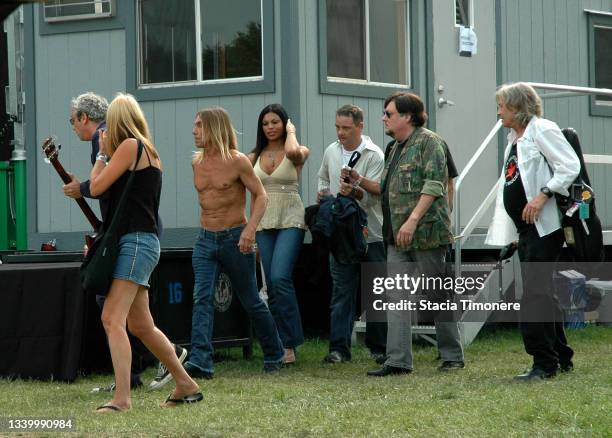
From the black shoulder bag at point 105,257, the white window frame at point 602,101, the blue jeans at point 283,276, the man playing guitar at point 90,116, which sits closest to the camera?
the black shoulder bag at point 105,257

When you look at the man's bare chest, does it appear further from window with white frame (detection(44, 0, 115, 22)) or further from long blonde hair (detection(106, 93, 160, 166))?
window with white frame (detection(44, 0, 115, 22))

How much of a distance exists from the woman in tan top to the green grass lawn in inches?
15.7

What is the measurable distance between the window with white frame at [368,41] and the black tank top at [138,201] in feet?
14.0

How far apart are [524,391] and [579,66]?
248 inches

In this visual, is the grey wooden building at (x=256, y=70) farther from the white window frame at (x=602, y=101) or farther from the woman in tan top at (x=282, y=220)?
the woman in tan top at (x=282, y=220)

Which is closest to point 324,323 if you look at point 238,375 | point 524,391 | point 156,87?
point 156,87

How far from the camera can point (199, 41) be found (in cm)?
1085

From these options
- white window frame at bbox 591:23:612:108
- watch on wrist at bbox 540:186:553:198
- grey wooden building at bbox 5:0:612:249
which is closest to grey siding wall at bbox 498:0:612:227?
grey wooden building at bbox 5:0:612:249

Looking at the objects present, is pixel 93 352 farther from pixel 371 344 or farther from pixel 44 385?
pixel 371 344

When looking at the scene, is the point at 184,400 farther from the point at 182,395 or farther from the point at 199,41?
the point at 199,41

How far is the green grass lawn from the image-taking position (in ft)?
19.4

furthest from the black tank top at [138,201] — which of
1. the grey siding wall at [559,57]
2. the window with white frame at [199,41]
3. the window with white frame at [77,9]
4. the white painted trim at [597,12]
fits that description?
the white painted trim at [597,12]

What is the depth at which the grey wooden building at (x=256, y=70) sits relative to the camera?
10.6m

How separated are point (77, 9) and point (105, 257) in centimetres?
528
